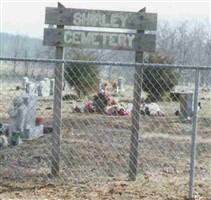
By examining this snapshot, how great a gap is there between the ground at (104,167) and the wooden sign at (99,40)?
1702 millimetres

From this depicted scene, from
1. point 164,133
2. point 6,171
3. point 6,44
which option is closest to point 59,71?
point 6,171

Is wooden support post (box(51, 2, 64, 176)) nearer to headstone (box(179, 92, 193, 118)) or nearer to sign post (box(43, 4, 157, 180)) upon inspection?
sign post (box(43, 4, 157, 180))

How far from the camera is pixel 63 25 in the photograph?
6641 millimetres

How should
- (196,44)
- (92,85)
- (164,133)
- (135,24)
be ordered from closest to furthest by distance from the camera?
(135,24) → (164,133) → (92,85) → (196,44)

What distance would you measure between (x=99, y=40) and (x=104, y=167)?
193 centimetres

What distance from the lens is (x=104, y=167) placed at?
7500 millimetres

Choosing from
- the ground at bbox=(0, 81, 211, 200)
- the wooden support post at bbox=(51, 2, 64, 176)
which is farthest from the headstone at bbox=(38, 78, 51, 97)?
the wooden support post at bbox=(51, 2, 64, 176)

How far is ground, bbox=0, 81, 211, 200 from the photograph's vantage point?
6.13 m

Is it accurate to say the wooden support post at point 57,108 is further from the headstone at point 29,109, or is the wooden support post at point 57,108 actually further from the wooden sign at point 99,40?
the headstone at point 29,109

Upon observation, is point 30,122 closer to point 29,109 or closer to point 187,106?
point 29,109

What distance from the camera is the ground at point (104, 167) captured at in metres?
6.13

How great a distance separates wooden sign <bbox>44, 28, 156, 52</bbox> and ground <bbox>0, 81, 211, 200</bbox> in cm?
170

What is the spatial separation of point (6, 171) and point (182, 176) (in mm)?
2390

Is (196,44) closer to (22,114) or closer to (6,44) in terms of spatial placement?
(22,114)
